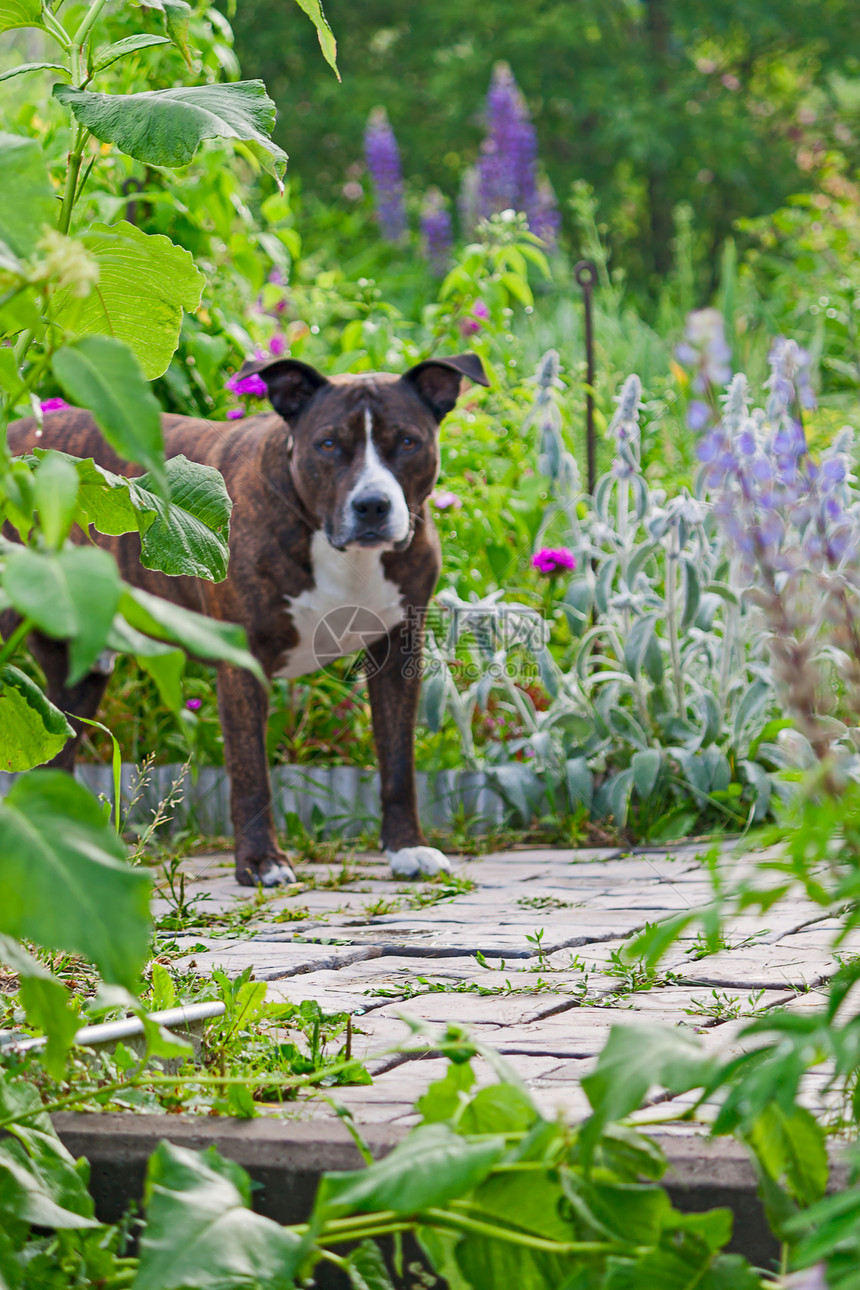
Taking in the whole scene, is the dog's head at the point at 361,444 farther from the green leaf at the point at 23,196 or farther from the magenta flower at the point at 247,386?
the green leaf at the point at 23,196

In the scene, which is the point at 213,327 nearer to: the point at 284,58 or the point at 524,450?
the point at 524,450

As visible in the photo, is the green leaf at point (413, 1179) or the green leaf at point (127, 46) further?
the green leaf at point (127, 46)

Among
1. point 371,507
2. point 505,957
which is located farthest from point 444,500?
point 505,957

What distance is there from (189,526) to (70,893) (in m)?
0.79

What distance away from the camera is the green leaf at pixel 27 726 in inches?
68.1

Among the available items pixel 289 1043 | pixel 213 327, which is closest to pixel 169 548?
pixel 289 1043

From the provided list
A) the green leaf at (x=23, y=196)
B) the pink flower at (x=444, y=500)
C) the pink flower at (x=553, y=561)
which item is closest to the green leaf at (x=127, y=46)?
the green leaf at (x=23, y=196)

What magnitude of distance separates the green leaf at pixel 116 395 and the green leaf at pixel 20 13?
73cm

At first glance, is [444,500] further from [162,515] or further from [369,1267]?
[369,1267]

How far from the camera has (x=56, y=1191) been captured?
1.37 metres

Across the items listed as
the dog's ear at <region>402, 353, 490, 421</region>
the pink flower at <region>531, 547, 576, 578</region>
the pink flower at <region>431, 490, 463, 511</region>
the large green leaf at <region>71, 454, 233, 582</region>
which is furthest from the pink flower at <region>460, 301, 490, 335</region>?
the large green leaf at <region>71, 454, 233, 582</region>

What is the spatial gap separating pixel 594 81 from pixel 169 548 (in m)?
14.3

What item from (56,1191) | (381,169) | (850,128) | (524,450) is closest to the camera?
(56,1191)

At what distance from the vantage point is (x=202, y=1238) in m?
1.15
